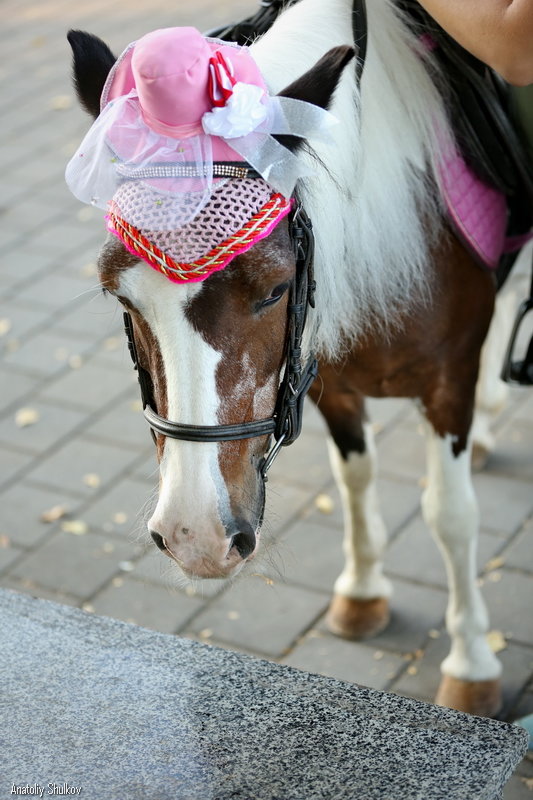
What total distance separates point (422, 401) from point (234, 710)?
102cm

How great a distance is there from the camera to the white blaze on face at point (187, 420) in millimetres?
1681

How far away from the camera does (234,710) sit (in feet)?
6.26

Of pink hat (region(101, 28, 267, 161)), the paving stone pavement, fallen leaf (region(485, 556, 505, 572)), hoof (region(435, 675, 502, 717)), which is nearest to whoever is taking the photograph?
pink hat (region(101, 28, 267, 161))

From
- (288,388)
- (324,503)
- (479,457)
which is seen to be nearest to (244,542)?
(288,388)

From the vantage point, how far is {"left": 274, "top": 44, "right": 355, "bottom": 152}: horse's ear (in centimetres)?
171

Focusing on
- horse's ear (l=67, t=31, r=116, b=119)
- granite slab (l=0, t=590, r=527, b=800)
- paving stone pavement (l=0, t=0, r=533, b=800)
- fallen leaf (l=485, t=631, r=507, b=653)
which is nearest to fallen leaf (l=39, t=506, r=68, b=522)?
paving stone pavement (l=0, t=0, r=533, b=800)

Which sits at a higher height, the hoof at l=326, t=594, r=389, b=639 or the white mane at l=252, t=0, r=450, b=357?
the white mane at l=252, t=0, r=450, b=357

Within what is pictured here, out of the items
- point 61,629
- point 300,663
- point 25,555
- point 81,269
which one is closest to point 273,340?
point 61,629

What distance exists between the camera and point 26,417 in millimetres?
4188

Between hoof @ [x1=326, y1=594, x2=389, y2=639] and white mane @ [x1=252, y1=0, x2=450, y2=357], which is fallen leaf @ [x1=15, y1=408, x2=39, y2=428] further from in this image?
white mane @ [x1=252, y1=0, x2=450, y2=357]

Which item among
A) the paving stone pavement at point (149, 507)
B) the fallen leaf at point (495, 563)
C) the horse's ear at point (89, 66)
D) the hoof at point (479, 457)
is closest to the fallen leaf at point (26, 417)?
the paving stone pavement at point (149, 507)

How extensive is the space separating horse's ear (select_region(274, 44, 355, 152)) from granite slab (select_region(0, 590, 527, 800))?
110 cm

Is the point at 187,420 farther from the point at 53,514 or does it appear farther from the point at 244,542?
the point at 53,514

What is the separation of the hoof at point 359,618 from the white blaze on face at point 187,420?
4.59ft
